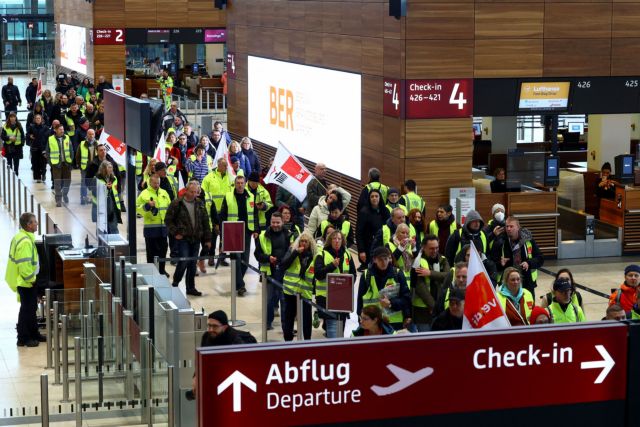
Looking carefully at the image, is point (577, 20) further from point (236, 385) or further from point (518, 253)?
point (236, 385)

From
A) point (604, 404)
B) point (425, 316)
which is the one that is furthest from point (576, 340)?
point (425, 316)

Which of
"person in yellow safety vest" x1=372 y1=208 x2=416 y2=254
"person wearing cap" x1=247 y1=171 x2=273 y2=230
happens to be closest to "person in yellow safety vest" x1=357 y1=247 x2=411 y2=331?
"person in yellow safety vest" x1=372 y1=208 x2=416 y2=254

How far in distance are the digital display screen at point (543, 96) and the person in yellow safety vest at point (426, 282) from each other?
7492 mm

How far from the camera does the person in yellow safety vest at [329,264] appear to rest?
533 inches

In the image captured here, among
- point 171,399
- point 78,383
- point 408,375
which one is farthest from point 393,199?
point 408,375

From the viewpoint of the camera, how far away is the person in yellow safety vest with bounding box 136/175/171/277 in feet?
59.6

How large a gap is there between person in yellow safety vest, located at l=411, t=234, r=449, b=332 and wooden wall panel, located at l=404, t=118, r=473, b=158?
6.73m

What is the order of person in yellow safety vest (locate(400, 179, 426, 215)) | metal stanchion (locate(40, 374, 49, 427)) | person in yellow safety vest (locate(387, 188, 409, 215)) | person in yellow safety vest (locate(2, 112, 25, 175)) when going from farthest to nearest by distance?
1. person in yellow safety vest (locate(2, 112, 25, 175))
2. person in yellow safety vest (locate(400, 179, 426, 215))
3. person in yellow safety vest (locate(387, 188, 409, 215))
4. metal stanchion (locate(40, 374, 49, 427))

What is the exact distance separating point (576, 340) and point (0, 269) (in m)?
15.3

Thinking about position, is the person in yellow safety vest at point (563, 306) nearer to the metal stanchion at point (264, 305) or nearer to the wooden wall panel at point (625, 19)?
the metal stanchion at point (264, 305)

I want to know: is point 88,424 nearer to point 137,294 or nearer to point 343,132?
point 137,294

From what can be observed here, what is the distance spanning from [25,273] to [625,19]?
1090cm

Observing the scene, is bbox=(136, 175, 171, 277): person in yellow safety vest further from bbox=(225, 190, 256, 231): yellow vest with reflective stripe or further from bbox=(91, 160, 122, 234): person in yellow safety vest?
bbox=(225, 190, 256, 231): yellow vest with reflective stripe

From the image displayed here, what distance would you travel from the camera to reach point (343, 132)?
74.9ft
